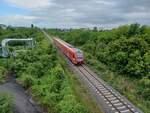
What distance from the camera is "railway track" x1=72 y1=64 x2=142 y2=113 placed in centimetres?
2944

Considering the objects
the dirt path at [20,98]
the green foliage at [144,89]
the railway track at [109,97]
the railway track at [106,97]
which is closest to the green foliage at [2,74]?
the dirt path at [20,98]

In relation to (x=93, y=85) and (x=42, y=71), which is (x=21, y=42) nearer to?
(x=42, y=71)

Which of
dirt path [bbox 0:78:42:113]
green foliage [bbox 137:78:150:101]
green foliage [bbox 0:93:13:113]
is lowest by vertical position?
dirt path [bbox 0:78:42:113]

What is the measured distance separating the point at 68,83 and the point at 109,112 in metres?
10.8

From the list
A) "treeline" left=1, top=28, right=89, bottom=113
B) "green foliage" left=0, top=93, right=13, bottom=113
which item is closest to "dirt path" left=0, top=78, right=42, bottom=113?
"treeline" left=1, top=28, right=89, bottom=113

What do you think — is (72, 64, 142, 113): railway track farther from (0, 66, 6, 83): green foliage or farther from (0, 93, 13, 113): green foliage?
(0, 66, 6, 83): green foliage

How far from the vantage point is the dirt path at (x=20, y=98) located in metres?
36.1

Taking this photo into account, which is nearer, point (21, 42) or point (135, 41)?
point (135, 41)

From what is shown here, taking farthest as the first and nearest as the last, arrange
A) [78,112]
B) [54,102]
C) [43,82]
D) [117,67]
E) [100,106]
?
[117,67], [43,82], [54,102], [100,106], [78,112]

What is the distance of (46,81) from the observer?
1734 inches

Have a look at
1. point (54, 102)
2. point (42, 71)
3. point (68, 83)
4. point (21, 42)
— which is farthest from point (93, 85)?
point (21, 42)

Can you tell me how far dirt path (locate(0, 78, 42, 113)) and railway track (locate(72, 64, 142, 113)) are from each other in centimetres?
769

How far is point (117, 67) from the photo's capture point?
4872cm

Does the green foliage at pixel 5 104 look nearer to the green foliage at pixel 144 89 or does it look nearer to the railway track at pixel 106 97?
the railway track at pixel 106 97
